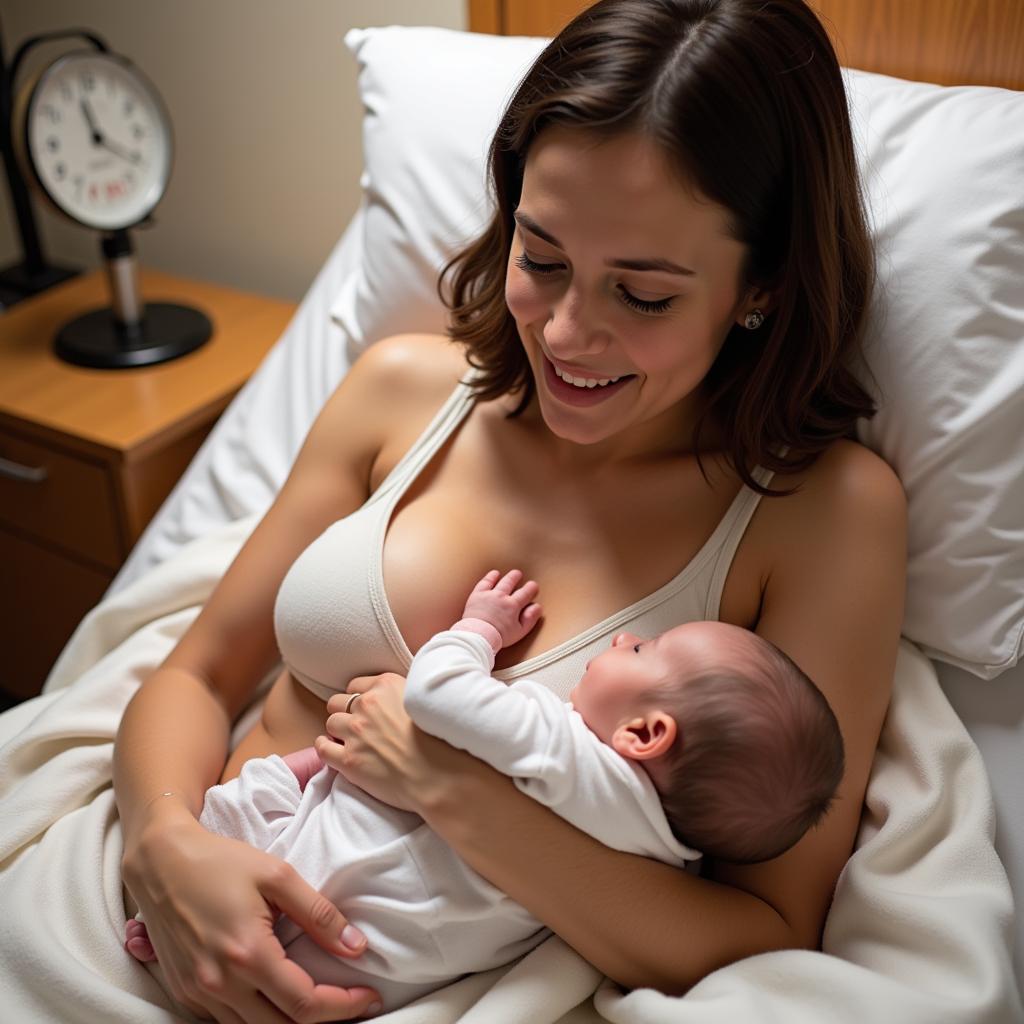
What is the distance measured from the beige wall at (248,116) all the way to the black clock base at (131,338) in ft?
0.70

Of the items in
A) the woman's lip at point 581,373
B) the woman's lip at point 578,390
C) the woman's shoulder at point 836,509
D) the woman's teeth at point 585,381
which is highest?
the woman's lip at point 581,373

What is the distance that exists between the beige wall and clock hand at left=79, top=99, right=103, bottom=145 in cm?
21

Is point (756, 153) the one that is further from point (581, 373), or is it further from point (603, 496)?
point (603, 496)

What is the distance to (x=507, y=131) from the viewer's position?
111 centimetres

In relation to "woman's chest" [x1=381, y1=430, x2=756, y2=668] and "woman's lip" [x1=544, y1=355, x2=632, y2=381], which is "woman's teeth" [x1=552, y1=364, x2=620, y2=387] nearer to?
"woman's lip" [x1=544, y1=355, x2=632, y2=381]

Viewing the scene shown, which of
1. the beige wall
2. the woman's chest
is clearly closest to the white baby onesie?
the woman's chest

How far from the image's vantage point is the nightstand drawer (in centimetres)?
185

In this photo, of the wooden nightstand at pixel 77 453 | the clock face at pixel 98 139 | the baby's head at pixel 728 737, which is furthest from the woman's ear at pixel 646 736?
the clock face at pixel 98 139

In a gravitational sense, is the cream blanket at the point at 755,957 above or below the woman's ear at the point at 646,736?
below

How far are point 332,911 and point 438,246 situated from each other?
883mm

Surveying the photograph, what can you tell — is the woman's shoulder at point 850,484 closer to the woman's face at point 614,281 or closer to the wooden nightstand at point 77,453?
the woman's face at point 614,281

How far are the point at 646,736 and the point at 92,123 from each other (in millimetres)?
1503

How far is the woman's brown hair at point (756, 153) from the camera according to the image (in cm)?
96

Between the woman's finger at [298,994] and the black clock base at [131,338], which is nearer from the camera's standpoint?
the woman's finger at [298,994]
